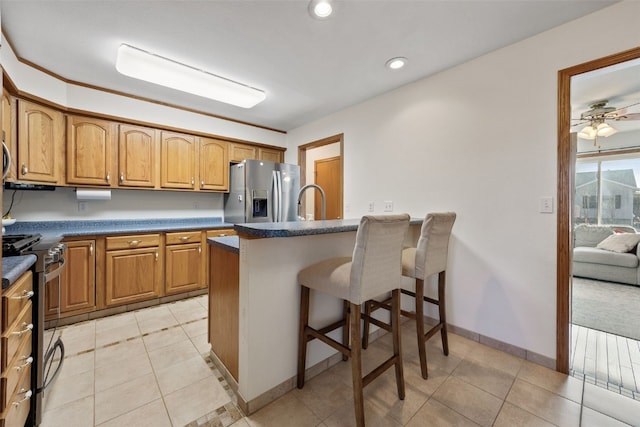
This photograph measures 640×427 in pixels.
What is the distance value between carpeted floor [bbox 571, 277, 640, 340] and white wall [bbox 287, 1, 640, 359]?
3.88ft

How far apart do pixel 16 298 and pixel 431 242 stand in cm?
227

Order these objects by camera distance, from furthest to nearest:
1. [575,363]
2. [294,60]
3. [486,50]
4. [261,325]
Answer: [294,60]
[486,50]
[575,363]
[261,325]

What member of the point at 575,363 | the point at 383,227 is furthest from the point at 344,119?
the point at 575,363

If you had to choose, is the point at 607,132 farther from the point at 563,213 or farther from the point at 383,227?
the point at 383,227

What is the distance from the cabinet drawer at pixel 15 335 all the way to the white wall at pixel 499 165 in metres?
2.86

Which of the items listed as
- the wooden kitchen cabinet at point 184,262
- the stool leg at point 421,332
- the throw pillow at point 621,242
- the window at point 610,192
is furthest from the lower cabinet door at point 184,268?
the throw pillow at point 621,242

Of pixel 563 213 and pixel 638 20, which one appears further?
pixel 563 213

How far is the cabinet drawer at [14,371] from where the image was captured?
3.35ft

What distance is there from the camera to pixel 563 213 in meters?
1.89

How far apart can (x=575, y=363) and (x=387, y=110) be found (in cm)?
277

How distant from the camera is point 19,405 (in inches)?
46.4

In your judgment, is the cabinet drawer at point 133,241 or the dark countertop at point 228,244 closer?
the dark countertop at point 228,244

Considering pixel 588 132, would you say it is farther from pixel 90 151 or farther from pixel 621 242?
pixel 90 151

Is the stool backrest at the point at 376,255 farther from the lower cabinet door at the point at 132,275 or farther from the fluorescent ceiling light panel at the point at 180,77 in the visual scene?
the lower cabinet door at the point at 132,275
